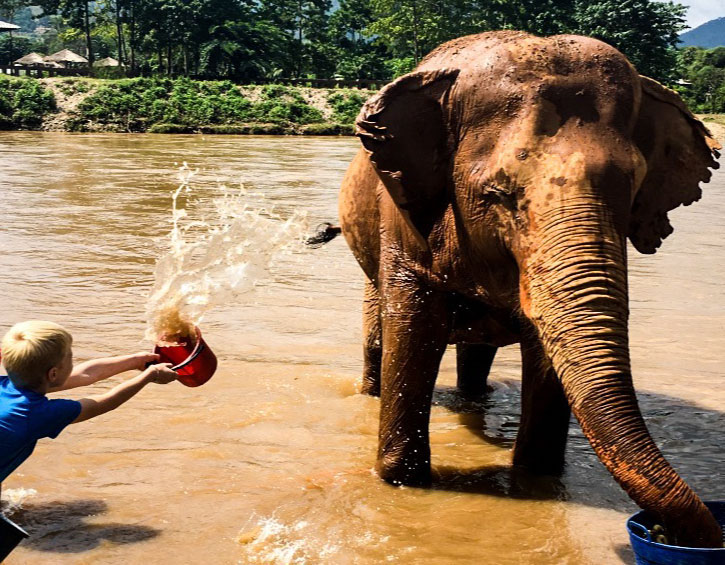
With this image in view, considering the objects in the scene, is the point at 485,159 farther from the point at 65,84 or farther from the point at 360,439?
the point at 65,84

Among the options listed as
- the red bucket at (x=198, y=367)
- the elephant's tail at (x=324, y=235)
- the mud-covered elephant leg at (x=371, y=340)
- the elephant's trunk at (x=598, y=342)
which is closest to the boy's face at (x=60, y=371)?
the red bucket at (x=198, y=367)

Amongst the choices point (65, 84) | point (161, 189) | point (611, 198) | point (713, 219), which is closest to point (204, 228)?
point (161, 189)

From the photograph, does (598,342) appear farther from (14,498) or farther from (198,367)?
(14,498)

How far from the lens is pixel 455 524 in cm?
527

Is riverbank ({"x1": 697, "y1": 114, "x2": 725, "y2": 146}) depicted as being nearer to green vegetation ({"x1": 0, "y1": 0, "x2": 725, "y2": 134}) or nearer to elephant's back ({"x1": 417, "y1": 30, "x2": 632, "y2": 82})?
green vegetation ({"x1": 0, "y1": 0, "x2": 725, "y2": 134})

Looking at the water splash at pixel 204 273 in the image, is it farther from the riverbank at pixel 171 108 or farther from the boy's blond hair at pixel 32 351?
the riverbank at pixel 171 108

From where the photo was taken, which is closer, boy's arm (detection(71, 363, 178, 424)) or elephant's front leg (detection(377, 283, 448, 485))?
boy's arm (detection(71, 363, 178, 424))

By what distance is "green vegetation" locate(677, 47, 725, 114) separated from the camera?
5591 cm

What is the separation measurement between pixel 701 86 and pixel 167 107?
116 ft

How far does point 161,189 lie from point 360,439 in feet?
49.7

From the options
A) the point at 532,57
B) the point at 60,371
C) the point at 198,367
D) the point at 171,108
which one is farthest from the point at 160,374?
the point at 171,108

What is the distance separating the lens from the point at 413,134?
4.86m

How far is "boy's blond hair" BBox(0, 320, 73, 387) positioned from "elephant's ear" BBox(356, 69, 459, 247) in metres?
1.74

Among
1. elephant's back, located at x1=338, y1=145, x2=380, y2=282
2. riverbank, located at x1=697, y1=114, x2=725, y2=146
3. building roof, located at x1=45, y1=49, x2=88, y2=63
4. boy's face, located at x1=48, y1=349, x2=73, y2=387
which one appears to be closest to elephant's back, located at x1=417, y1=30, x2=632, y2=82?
elephant's back, located at x1=338, y1=145, x2=380, y2=282
